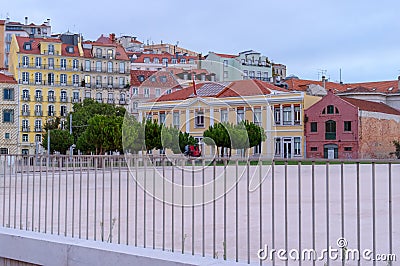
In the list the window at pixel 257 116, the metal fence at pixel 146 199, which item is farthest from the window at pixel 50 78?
the metal fence at pixel 146 199

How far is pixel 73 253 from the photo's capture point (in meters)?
5.47

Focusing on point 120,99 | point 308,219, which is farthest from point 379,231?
point 120,99

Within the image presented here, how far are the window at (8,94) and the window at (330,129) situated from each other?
30836 millimetres

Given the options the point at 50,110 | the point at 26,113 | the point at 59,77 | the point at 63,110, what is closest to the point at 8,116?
the point at 26,113

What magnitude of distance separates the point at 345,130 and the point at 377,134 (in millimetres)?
3234

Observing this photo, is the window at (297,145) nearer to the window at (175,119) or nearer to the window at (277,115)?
the window at (277,115)

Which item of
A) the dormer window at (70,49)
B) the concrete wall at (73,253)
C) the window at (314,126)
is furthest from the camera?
the dormer window at (70,49)

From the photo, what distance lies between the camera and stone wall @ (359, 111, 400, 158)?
47.3 meters

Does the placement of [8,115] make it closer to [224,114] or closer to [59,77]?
[59,77]

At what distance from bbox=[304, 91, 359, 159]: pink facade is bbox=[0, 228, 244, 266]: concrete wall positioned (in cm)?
4260

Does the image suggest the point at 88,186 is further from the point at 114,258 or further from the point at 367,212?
the point at 367,212

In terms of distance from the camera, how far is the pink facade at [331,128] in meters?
47.1

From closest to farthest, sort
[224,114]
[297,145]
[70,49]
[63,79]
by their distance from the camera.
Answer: [224,114], [297,145], [63,79], [70,49]

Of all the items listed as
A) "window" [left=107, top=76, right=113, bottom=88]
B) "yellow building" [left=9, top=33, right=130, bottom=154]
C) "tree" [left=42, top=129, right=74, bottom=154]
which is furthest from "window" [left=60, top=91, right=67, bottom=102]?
"tree" [left=42, top=129, right=74, bottom=154]
